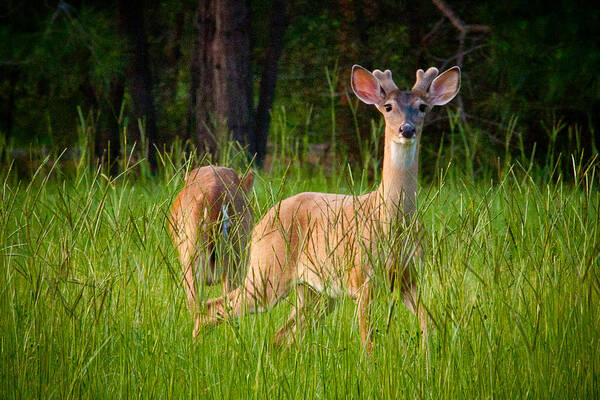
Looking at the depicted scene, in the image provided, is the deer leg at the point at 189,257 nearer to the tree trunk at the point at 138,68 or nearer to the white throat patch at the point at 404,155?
the white throat patch at the point at 404,155

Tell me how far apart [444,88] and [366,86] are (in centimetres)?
42

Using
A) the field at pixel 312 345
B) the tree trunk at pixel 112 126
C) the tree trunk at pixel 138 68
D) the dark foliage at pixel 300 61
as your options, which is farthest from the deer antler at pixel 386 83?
the tree trunk at pixel 112 126

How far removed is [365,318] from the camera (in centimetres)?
312

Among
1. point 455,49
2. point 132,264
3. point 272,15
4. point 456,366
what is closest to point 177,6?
point 272,15

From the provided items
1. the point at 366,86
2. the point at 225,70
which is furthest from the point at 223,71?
the point at 366,86

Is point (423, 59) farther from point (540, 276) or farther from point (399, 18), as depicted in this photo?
point (540, 276)

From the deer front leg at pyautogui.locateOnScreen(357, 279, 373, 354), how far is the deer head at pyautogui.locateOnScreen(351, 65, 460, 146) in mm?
853

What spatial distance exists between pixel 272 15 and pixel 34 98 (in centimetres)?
345

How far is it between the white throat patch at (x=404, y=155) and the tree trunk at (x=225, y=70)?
4827 mm

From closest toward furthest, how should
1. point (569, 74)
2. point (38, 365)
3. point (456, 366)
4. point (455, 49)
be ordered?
point (456, 366), point (38, 365), point (569, 74), point (455, 49)

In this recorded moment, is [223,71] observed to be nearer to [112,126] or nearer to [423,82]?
[112,126]

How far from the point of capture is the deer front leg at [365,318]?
309 cm

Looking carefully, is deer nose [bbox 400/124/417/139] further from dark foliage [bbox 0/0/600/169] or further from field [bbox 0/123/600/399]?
dark foliage [bbox 0/0/600/169]

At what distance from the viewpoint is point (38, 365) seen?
3176 millimetres
